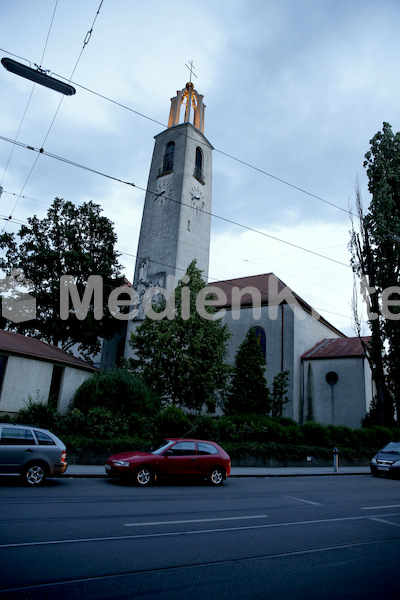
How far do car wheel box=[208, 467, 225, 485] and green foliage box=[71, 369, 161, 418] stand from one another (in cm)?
642

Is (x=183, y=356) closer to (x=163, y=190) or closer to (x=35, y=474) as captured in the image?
(x=35, y=474)

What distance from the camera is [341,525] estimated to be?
7.23 meters

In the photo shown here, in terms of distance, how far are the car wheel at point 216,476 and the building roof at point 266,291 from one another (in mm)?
19711

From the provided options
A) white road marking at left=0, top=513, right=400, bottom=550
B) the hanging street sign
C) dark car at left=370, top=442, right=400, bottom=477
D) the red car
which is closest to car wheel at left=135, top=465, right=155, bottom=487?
the red car

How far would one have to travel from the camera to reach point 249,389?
26047mm

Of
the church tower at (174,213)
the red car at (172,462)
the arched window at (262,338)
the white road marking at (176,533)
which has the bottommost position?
the white road marking at (176,533)

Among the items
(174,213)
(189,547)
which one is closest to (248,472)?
(189,547)

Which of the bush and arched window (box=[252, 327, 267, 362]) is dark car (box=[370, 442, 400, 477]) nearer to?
the bush

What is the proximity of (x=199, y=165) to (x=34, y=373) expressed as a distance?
80.1ft

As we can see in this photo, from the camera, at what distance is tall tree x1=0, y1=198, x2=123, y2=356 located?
2936 centimetres

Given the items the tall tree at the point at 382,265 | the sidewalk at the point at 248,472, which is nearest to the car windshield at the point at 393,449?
the sidewalk at the point at 248,472

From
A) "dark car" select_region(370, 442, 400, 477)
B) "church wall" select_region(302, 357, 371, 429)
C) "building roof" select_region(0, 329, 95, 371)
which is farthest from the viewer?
"church wall" select_region(302, 357, 371, 429)

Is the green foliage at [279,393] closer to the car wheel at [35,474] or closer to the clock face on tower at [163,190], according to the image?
the clock face on tower at [163,190]

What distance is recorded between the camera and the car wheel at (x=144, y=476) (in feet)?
36.3
